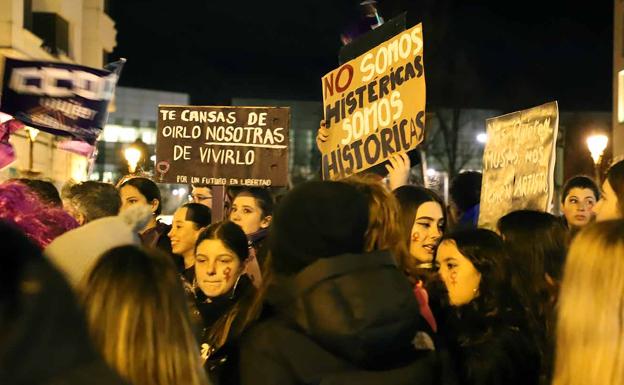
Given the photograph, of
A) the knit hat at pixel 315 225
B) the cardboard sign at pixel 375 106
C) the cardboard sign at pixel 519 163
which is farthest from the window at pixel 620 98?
the knit hat at pixel 315 225

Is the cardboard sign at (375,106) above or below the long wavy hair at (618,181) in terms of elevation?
above

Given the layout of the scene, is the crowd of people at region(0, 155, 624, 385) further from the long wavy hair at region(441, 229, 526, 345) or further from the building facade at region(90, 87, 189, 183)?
the building facade at region(90, 87, 189, 183)

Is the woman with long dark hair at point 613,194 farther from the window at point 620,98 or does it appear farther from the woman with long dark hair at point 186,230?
the window at point 620,98

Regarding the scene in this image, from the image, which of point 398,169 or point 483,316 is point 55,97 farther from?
point 483,316

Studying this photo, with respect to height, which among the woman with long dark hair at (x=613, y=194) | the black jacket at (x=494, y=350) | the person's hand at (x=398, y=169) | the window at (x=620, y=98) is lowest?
the black jacket at (x=494, y=350)

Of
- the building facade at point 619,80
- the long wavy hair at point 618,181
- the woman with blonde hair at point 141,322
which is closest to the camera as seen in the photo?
the woman with blonde hair at point 141,322

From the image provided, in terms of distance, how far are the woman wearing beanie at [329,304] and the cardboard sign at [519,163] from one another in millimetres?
3416

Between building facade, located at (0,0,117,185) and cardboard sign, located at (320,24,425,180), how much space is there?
10802mm

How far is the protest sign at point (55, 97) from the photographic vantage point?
7.70 meters

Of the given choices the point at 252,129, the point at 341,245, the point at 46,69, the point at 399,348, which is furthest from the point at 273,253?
the point at 46,69

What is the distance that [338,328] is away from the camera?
277cm

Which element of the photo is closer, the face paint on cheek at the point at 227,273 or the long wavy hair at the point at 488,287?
the long wavy hair at the point at 488,287

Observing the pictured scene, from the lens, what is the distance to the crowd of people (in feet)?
4.68

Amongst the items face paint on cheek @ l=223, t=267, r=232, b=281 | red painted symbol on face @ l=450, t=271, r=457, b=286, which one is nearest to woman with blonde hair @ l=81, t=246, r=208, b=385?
red painted symbol on face @ l=450, t=271, r=457, b=286
